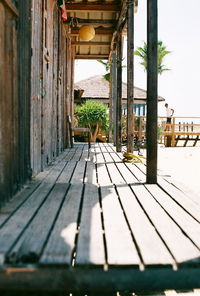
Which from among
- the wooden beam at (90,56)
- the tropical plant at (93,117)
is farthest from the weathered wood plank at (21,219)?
the tropical plant at (93,117)

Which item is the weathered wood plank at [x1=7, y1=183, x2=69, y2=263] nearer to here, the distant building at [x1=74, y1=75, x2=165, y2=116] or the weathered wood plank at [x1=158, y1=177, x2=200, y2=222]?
the weathered wood plank at [x1=158, y1=177, x2=200, y2=222]

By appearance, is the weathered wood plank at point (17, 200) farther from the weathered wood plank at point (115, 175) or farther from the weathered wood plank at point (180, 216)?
the weathered wood plank at point (180, 216)

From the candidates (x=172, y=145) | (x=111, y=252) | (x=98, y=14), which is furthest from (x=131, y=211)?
(x=172, y=145)

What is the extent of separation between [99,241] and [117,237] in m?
0.14

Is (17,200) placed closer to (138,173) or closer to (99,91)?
(138,173)

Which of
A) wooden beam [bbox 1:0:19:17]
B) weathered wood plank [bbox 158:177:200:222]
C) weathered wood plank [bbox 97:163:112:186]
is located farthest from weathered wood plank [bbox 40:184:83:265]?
wooden beam [bbox 1:0:19:17]

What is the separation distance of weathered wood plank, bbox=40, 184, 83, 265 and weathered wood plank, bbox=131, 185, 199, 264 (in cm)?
55

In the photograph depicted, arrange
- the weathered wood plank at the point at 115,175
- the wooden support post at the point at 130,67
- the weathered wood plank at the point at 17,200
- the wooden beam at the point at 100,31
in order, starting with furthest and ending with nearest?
1. the wooden beam at the point at 100,31
2. the wooden support post at the point at 130,67
3. the weathered wood plank at the point at 115,175
4. the weathered wood plank at the point at 17,200

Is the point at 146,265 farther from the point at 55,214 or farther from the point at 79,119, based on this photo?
the point at 79,119

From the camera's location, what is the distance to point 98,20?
33.2 feet

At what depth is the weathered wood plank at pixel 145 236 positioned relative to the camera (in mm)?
1871

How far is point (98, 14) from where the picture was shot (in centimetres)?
1023

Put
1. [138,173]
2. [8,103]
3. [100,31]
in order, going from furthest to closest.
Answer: [100,31] → [138,173] → [8,103]

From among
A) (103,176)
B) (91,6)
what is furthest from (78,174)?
(91,6)
